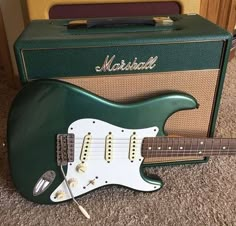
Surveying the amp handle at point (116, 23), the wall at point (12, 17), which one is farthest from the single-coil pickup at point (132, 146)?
the wall at point (12, 17)

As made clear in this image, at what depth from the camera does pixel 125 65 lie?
0.75m

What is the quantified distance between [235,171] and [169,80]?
35 centimetres

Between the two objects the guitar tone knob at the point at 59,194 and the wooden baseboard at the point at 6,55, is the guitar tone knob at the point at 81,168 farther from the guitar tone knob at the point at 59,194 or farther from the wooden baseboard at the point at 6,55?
the wooden baseboard at the point at 6,55

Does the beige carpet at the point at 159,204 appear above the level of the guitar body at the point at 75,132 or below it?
below

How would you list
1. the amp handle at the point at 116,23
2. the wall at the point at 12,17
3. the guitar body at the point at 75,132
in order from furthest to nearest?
the wall at the point at 12,17
the amp handle at the point at 116,23
the guitar body at the point at 75,132

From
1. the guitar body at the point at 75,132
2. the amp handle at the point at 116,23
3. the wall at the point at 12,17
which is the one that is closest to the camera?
the guitar body at the point at 75,132

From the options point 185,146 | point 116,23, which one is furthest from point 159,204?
point 116,23

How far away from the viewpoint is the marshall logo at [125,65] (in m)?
0.74

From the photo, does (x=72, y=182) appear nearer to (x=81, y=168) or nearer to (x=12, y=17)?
(x=81, y=168)

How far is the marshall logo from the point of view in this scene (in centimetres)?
74

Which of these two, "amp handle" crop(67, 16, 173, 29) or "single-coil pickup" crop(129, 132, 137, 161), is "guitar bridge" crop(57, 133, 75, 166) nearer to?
"single-coil pickup" crop(129, 132, 137, 161)

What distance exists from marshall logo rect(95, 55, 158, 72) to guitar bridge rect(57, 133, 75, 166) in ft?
0.59

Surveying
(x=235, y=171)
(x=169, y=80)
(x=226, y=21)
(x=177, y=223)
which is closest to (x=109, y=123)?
(x=169, y=80)

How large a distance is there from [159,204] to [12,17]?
2.94 ft
